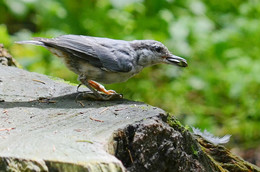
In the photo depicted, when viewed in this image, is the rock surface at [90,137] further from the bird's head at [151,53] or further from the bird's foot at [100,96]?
the bird's head at [151,53]

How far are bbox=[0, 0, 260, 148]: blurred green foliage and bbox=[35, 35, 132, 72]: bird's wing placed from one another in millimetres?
2250

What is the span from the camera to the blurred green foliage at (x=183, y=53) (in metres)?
6.71

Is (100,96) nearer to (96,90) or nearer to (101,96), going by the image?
(101,96)

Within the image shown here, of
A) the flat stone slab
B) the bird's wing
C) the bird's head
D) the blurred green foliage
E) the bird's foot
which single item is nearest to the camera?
the flat stone slab

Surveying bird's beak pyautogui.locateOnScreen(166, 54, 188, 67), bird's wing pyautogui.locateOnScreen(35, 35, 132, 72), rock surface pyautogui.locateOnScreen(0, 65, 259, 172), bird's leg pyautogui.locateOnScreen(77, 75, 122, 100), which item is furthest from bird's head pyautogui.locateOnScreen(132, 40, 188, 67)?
rock surface pyautogui.locateOnScreen(0, 65, 259, 172)

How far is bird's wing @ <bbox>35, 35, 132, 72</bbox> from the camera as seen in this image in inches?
165

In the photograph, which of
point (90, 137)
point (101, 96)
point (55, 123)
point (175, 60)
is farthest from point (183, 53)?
point (90, 137)

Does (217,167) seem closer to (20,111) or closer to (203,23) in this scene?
(20,111)

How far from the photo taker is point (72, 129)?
2.99 meters

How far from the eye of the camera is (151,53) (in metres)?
4.53

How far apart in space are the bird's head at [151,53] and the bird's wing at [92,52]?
0.24 m

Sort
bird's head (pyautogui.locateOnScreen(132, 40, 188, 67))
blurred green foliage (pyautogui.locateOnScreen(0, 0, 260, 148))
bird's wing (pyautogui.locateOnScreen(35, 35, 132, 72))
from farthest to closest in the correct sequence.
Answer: blurred green foliage (pyautogui.locateOnScreen(0, 0, 260, 148)), bird's head (pyautogui.locateOnScreen(132, 40, 188, 67)), bird's wing (pyautogui.locateOnScreen(35, 35, 132, 72))

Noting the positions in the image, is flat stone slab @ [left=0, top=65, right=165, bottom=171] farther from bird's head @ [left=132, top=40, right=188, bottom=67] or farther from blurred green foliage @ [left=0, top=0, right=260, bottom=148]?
blurred green foliage @ [left=0, top=0, right=260, bottom=148]

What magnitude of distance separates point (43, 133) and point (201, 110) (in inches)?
176
